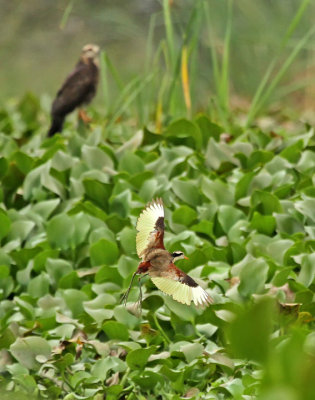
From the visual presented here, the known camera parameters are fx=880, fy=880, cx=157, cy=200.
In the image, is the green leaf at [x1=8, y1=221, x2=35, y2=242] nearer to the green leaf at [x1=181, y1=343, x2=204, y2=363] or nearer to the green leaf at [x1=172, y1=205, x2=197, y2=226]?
the green leaf at [x1=172, y1=205, x2=197, y2=226]

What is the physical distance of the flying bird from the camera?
1.69m

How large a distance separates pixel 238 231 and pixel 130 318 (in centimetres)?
70

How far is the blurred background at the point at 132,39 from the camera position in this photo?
248 inches

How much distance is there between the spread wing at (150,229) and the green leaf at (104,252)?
1288 mm

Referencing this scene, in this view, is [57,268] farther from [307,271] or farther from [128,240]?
[307,271]

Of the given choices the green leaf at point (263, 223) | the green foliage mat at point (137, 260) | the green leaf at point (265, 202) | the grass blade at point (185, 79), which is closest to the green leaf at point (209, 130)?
the green foliage mat at point (137, 260)

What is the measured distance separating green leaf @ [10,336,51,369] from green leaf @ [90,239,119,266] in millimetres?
639

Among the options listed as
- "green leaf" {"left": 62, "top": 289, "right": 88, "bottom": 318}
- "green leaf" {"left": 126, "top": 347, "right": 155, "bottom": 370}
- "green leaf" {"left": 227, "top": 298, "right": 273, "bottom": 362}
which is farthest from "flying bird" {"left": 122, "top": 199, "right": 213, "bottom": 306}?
"green leaf" {"left": 62, "top": 289, "right": 88, "bottom": 318}

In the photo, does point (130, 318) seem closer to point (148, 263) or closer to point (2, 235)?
point (2, 235)

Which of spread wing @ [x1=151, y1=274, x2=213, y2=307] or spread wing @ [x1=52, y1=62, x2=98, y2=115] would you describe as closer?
spread wing @ [x1=151, y1=274, x2=213, y2=307]

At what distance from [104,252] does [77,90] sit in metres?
1.92

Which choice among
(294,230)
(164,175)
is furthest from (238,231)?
(164,175)

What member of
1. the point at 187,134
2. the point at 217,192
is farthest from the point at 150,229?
the point at 187,134

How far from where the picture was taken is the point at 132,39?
287 inches
